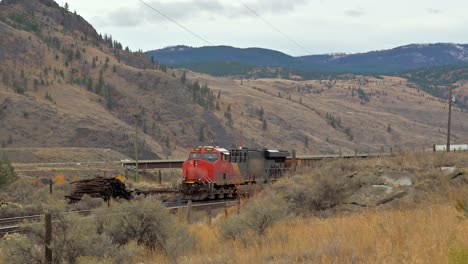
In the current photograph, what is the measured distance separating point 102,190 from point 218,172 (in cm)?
697

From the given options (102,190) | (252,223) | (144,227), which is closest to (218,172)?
(102,190)

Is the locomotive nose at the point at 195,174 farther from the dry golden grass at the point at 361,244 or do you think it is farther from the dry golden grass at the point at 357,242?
the dry golden grass at the point at 361,244

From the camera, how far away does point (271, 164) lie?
38.4 metres

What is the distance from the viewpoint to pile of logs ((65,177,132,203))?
31.8 m

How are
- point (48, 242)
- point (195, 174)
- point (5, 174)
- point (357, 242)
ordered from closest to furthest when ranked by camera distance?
point (357, 242) < point (48, 242) < point (195, 174) < point (5, 174)

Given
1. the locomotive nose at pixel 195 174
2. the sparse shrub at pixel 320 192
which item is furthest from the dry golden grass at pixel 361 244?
the locomotive nose at pixel 195 174

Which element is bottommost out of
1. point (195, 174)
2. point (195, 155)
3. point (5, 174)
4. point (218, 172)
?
point (5, 174)

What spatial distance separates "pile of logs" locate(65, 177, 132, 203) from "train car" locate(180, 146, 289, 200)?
3729mm

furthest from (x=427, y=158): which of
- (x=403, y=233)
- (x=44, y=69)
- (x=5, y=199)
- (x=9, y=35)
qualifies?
(x=9, y=35)

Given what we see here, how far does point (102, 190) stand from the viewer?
31.8 metres

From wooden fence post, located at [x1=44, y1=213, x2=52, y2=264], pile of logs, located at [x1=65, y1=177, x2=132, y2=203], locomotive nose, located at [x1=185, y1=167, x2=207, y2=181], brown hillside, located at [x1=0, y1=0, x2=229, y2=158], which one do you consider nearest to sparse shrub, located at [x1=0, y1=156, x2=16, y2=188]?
pile of logs, located at [x1=65, y1=177, x2=132, y2=203]

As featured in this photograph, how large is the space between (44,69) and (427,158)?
→ 280 ft

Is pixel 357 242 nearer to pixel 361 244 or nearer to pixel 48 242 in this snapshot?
pixel 361 244

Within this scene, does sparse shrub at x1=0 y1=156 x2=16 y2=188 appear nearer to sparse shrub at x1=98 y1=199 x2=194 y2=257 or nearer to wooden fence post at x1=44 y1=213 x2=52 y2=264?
sparse shrub at x1=98 y1=199 x2=194 y2=257
